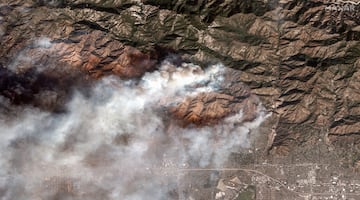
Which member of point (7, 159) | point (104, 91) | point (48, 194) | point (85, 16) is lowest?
point (48, 194)

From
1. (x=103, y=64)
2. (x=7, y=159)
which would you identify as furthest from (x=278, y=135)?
(x=7, y=159)

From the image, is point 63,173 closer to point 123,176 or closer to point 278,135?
point 123,176

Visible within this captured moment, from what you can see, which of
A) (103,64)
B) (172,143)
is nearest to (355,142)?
(172,143)

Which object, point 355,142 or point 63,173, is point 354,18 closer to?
point 355,142

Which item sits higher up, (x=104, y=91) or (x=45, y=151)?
(x=104, y=91)

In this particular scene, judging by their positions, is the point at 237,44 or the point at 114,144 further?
the point at 237,44

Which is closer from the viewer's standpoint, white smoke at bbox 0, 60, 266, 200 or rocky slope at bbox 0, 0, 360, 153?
white smoke at bbox 0, 60, 266, 200

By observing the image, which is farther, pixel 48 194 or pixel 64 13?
pixel 64 13
